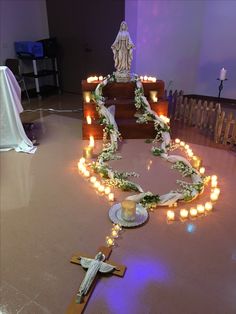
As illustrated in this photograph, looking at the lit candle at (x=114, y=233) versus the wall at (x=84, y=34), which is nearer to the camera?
the lit candle at (x=114, y=233)

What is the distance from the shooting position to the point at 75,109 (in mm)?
5184

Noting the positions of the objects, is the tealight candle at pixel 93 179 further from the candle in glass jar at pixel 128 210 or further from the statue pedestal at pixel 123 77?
the statue pedestal at pixel 123 77

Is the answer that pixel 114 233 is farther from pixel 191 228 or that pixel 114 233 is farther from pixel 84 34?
pixel 84 34

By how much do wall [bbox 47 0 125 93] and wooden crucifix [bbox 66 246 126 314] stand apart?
4.27 m

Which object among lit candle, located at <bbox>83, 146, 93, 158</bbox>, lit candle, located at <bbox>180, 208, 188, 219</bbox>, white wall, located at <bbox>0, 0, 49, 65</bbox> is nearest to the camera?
lit candle, located at <bbox>180, 208, 188, 219</bbox>

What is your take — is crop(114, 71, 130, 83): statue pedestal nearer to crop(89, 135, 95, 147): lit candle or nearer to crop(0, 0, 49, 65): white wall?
crop(89, 135, 95, 147): lit candle

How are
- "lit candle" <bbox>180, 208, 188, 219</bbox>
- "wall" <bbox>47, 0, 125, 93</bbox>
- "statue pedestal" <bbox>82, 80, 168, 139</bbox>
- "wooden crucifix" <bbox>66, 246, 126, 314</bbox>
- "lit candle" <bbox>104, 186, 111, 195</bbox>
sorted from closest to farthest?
1. "wooden crucifix" <bbox>66, 246, 126, 314</bbox>
2. "lit candle" <bbox>180, 208, 188, 219</bbox>
3. "lit candle" <bbox>104, 186, 111, 195</bbox>
4. "statue pedestal" <bbox>82, 80, 168, 139</bbox>
5. "wall" <bbox>47, 0, 125, 93</bbox>

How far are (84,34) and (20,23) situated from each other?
1.27m

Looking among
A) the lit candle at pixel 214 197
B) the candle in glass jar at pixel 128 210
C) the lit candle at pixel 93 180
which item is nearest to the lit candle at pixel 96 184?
the lit candle at pixel 93 180

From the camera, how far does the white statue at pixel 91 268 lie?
5.33 ft

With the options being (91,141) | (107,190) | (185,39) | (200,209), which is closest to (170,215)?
(200,209)

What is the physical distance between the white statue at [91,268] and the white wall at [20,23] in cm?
478

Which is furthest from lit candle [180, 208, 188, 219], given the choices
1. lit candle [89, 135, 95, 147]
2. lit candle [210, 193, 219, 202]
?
lit candle [89, 135, 95, 147]

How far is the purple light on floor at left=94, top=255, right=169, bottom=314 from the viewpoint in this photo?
1599 mm
